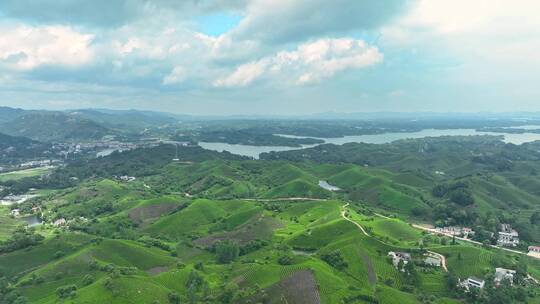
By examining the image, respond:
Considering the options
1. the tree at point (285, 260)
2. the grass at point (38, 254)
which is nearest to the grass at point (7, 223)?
the grass at point (38, 254)

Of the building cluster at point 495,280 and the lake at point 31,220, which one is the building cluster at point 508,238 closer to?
the building cluster at point 495,280

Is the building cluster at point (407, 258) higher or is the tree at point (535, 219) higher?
the building cluster at point (407, 258)

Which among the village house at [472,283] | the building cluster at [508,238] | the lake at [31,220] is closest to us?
the village house at [472,283]

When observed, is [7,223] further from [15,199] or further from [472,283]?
[472,283]

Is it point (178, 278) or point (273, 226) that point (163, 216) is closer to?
point (273, 226)

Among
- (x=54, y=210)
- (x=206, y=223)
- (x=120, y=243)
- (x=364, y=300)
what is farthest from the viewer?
(x=54, y=210)

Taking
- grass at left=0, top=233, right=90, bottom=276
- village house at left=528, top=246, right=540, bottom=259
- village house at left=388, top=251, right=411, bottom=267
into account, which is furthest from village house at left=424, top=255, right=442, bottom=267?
grass at left=0, top=233, right=90, bottom=276

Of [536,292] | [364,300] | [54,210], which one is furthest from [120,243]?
[536,292]
